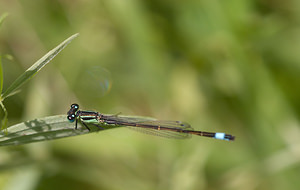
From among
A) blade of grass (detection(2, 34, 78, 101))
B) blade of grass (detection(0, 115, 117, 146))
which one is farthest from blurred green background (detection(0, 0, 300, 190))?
blade of grass (detection(2, 34, 78, 101))

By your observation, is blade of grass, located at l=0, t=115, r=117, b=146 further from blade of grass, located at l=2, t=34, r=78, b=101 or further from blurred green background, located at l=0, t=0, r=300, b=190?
blurred green background, located at l=0, t=0, r=300, b=190

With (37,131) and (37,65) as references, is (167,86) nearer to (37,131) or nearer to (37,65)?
(37,131)

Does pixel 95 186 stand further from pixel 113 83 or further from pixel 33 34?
pixel 33 34

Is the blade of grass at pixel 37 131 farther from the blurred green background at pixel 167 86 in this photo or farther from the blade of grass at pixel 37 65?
the blurred green background at pixel 167 86

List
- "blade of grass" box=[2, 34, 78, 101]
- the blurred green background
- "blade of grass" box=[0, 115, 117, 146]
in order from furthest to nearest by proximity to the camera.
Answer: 1. the blurred green background
2. "blade of grass" box=[0, 115, 117, 146]
3. "blade of grass" box=[2, 34, 78, 101]

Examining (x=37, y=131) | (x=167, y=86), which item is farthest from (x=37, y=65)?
(x=167, y=86)
